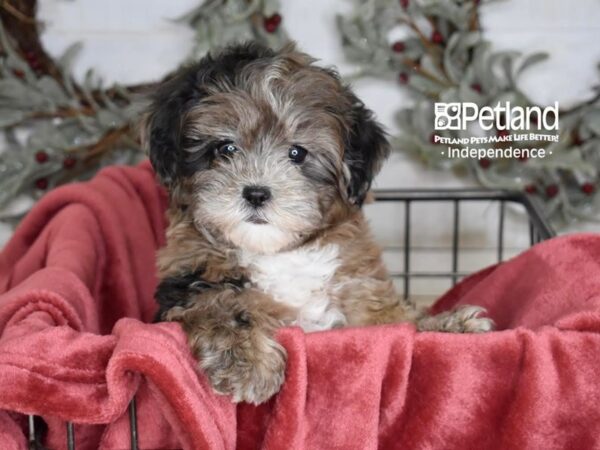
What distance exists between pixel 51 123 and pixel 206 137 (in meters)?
1.75

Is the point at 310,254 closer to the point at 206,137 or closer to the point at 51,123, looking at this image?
the point at 206,137

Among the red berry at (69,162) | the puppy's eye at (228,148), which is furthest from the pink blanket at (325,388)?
the red berry at (69,162)

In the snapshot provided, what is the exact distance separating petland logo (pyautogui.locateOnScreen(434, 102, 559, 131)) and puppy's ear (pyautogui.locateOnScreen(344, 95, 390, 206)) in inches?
43.6

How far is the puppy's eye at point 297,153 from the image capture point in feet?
6.20

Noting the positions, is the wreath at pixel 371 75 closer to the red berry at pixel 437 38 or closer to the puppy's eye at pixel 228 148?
the red berry at pixel 437 38

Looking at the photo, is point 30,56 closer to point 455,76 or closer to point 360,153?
point 455,76

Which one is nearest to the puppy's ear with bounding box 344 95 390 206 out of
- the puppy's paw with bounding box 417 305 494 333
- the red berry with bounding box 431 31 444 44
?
the puppy's paw with bounding box 417 305 494 333

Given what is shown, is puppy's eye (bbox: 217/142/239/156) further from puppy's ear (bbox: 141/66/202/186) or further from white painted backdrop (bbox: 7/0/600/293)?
white painted backdrop (bbox: 7/0/600/293)

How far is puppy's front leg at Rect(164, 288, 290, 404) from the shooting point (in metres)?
1.50

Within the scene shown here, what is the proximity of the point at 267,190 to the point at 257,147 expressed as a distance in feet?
0.47

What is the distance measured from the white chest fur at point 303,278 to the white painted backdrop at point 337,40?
138 cm

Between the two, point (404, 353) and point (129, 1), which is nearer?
point (404, 353)

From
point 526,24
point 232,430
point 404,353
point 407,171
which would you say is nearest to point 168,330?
point 232,430

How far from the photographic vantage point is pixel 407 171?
344 cm
